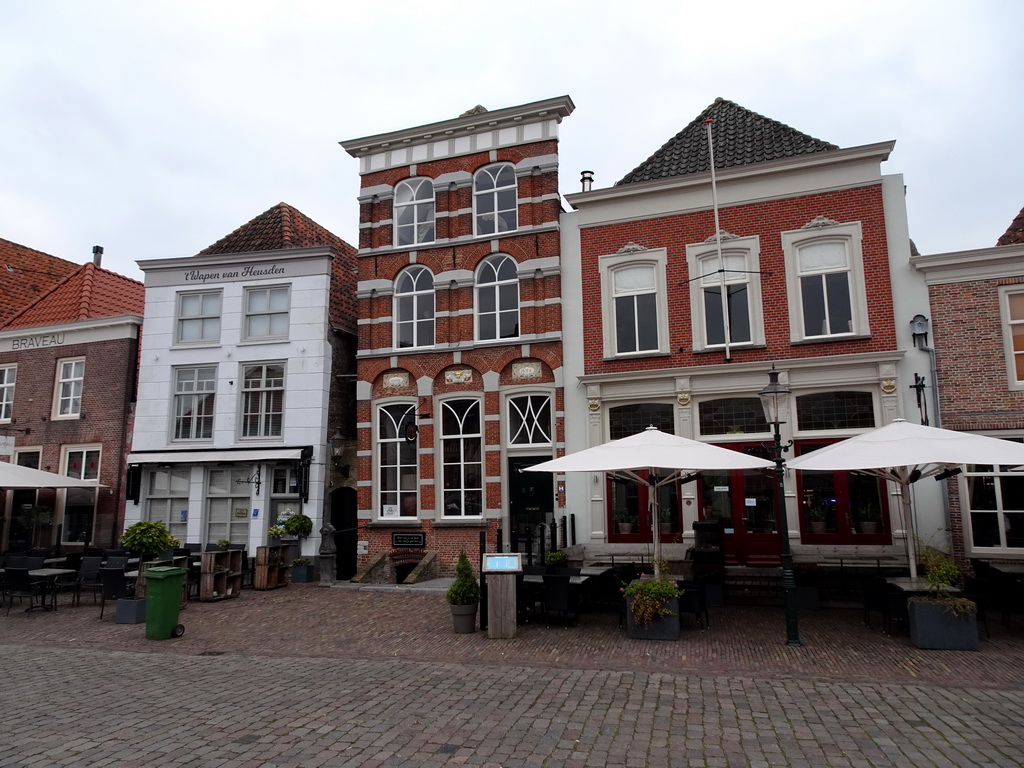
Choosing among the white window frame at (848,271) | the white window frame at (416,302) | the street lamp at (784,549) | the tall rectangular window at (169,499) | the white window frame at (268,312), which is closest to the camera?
the street lamp at (784,549)

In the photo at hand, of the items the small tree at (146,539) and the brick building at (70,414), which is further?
the brick building at (70,414)

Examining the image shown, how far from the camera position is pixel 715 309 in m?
15.9

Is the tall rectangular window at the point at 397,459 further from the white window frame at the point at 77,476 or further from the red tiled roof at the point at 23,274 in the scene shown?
the red tiled roof at the point at 23,274

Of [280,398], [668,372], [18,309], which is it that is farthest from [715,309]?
[18,309]

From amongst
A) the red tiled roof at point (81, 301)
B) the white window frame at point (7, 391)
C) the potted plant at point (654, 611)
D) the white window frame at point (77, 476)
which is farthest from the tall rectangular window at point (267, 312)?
the potted plant at point (654, 611)

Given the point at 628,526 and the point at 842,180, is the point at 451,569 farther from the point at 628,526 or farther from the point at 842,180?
the point at 842,180

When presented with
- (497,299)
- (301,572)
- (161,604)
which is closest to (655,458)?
(161,604)

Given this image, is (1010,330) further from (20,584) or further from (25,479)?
(25,479)

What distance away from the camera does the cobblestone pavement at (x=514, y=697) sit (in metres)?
5.87

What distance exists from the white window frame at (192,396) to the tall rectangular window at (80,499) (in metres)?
3.00

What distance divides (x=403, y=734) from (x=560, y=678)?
232 cm

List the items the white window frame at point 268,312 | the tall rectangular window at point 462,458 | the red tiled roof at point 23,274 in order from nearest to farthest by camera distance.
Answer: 1. the tall rectangular window at point 462,458
2. the white window frame at point 268,312
3. the red tiled roof at point 23,274

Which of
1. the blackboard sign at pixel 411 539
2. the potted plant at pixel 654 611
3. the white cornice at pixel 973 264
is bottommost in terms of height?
the potted plant at pixel 654 611

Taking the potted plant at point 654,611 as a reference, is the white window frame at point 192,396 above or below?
above
